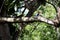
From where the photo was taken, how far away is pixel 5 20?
3771 mm

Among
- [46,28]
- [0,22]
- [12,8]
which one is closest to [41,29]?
[46,28]

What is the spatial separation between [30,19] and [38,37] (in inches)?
308

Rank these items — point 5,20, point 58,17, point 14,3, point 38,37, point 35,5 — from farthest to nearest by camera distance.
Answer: point 38,37 < point 14,3 < point 35,5 < point 5,20 < point 58,17

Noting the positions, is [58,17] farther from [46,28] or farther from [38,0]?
[46,28]

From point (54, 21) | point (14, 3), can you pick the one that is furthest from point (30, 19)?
point (14, 3)

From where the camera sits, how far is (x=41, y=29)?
1061 cm

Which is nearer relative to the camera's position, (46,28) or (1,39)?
(1,39)

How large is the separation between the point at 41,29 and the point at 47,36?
62 cm

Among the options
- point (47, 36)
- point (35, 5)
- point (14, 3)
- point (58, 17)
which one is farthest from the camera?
point (47, 36)

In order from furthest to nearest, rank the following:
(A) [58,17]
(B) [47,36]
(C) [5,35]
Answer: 1. (B) [47,36]
2. (C) [5,35]
3. (A) [58,17]

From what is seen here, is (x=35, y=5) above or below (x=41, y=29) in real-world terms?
above

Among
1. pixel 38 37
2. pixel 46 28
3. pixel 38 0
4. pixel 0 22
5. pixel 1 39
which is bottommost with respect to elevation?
pixel 38 37

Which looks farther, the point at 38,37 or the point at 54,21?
the point at 38,37

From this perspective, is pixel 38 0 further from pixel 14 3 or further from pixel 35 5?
pixel 14 3
